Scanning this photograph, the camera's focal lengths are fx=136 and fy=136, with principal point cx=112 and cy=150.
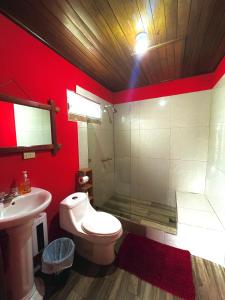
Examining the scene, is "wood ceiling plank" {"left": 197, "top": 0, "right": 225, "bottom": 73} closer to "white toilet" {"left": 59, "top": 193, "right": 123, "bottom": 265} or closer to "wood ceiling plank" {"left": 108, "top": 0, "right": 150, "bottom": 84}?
"wood ceiling plank" {"left": 108, "top": 0, "right": 150, "bottom": 84}

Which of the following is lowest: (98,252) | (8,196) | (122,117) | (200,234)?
(98,252)

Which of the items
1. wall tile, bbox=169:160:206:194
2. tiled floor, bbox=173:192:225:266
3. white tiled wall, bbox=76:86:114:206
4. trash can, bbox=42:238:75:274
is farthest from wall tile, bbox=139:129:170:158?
trash can, bbox=42:238:75:274

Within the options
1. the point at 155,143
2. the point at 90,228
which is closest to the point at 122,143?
the point at 155,143

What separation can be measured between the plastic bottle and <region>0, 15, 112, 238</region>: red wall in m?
0.06

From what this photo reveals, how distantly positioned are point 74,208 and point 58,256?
497mm

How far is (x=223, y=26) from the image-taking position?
1255 millimetres

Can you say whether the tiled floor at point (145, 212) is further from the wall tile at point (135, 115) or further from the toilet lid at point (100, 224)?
the wall tile at point (135, 115)

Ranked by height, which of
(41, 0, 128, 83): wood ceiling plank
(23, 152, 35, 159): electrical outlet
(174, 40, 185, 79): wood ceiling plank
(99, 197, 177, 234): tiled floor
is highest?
(174, 40, 185, 79): wood ceiling plank

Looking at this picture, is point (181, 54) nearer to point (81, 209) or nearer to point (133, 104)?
point (133, 104)

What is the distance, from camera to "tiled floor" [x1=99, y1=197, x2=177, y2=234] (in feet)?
6.38

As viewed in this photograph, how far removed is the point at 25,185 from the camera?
4.02 feet

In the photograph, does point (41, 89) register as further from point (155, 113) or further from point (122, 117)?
point (155, 113)

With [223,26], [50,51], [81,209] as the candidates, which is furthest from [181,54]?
[81,209]

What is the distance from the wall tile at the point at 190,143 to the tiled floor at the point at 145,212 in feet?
3.15
